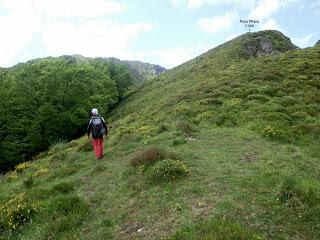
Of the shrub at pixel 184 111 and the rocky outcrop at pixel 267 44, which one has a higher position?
the rocky outcrop at pixel 267 44

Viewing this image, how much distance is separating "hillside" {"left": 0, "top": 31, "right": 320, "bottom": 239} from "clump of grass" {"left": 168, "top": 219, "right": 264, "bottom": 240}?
0.08 feet

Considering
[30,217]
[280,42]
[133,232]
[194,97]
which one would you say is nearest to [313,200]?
[133,232]

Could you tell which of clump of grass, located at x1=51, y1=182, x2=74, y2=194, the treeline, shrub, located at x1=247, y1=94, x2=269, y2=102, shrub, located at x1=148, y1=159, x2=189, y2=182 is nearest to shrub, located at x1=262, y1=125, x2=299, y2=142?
shrub, located at x1=148, y1=159, x2=189, y2=182

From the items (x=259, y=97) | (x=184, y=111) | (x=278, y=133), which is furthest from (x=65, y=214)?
(x=259, y=97)

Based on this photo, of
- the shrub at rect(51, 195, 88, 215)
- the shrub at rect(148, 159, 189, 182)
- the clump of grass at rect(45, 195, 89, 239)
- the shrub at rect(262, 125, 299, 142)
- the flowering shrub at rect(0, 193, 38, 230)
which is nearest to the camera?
the clump of grass at rect(45, 195, 89, 239)

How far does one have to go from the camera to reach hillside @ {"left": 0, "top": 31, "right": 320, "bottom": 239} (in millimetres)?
10359

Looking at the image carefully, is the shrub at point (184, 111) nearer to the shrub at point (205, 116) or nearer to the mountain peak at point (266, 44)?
the shrub at point (205, 116)

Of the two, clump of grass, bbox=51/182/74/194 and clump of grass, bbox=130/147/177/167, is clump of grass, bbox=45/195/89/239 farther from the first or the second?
clump of grass, bbox=130/147/177/167

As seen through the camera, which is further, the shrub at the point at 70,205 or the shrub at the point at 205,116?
the shrub at the point at 205,116

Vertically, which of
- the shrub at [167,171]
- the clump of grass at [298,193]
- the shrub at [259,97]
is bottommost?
the clump of grass at [298,193]

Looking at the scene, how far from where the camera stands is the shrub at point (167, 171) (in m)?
13.8

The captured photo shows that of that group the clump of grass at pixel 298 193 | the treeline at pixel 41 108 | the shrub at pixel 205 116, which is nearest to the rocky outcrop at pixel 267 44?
the treeline at pixel 41 108

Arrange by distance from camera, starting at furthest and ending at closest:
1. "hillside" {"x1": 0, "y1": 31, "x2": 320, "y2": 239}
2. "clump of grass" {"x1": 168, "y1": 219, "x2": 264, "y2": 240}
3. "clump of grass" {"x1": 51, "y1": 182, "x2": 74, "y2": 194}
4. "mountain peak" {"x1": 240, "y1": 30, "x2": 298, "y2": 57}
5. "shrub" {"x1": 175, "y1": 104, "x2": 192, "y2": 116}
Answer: "mountain peak" {"x1": 240, "y1": 30, "x2": 298, "y2": 57} < "shrub" {"x1": 175, "y1": 104, "x2": 192, "y2": 116} < "clump of grass" {"x1": 51, "y1": 182, "x2": 74, "y2": 194} < "hillside" {"x1": 0, "y1": 31, "x2": 320, "y2": 239} < "clump of grass" {"x1": 168, "y1": 219, "x2": 264, "y2": 240}

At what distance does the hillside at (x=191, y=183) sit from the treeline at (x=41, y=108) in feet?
78.0
